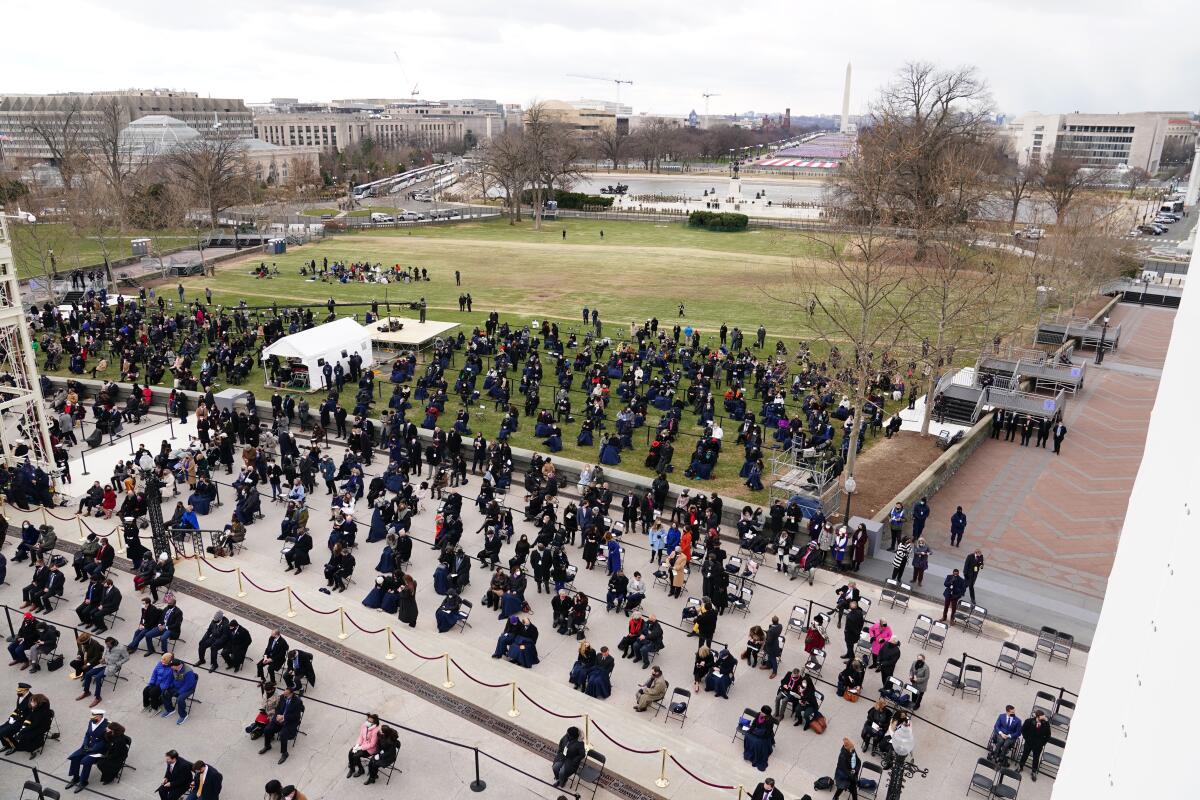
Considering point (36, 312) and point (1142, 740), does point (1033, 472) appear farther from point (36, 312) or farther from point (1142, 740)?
point (36, 312)

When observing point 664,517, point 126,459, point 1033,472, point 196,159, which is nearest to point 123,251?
point 196,159

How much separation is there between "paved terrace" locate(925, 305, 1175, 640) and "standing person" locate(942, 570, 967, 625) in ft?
5.22

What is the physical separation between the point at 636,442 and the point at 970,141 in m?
49.2

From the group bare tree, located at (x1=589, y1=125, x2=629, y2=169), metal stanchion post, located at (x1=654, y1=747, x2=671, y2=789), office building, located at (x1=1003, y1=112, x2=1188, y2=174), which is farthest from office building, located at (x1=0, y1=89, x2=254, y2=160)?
office building, located at (x1=1003, y1=112, x2=1188, y2=174)

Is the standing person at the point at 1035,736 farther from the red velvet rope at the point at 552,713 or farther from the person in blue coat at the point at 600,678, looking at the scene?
the red velvet rope at the point at 552,713

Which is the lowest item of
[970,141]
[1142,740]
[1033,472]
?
[1033,472]

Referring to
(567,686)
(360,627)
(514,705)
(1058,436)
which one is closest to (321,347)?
(360,627)

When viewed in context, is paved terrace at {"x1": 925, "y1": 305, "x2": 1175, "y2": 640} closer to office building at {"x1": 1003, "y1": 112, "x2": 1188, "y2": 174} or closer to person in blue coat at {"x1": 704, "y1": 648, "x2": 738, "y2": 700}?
person in blue coat at {"x1": 704, "y1": 648, "x2": 738, "y2": 700}

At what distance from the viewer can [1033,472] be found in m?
24.6

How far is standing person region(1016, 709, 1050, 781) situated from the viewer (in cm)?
1122

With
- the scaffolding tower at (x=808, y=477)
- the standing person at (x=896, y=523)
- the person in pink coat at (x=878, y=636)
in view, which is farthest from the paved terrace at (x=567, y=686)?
the scaffolding tower at (x=808, y=477)

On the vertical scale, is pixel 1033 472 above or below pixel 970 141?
below

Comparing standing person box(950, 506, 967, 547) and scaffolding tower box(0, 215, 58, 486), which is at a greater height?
scaffolding tower box(0, 215, 58, 486)

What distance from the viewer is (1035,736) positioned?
36.9 feet
